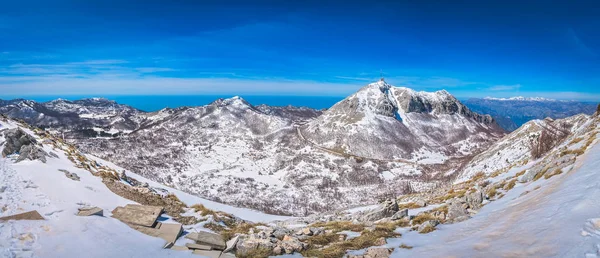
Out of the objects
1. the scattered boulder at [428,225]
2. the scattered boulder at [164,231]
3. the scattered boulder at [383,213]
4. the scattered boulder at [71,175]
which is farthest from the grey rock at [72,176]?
the scattered boulder at [428,225]

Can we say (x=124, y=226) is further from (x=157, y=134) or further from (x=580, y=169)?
(x=157, y=134)

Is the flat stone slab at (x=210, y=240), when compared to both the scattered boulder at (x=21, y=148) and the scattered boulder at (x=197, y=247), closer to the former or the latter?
the scattered boulder at (x=197, y=247)

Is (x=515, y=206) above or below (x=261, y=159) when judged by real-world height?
above

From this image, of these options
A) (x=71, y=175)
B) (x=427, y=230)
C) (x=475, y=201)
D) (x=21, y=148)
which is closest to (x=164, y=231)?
(x=71, y=175)

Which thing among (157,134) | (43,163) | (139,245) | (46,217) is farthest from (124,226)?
(157,134)

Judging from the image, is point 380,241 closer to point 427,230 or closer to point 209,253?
point 427,230

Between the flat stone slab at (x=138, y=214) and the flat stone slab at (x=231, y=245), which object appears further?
the flat stone slab at (x=138, y=214)
